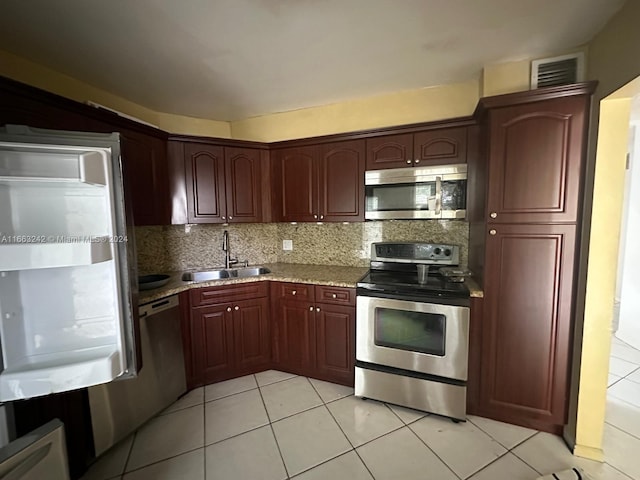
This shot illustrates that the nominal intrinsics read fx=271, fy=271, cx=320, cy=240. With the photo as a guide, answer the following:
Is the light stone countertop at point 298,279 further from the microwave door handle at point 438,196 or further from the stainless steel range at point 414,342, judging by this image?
the microwave door handle at point 438,196

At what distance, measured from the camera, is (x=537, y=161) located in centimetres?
167

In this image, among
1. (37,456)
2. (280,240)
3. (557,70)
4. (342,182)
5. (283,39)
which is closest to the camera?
(37,456)

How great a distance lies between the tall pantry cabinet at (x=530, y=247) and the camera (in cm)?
162

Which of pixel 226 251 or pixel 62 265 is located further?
pixel 226 251

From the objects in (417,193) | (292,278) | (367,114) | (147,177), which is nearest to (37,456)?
(292,278)

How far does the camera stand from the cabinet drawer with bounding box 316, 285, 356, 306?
2.19 meters

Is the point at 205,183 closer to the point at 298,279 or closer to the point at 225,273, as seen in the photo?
the point at 225,273

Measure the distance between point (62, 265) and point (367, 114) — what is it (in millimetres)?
2430

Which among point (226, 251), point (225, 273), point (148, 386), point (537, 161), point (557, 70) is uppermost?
point (557, 70)

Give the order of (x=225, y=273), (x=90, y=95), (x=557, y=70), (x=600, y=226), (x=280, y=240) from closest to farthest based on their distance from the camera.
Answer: (x=600, y=226)
(x=557, y=70)
(x=90, y=95)
(x=225, y=273)
(x=280, y=240)

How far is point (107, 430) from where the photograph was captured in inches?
65.4

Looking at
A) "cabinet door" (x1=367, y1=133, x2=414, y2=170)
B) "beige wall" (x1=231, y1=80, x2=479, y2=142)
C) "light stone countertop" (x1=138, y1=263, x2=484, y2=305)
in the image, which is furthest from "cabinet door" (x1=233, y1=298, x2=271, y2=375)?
"beige wall" (x1=231, y1=80, x2=479, y2=142)

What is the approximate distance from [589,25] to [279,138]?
237cm

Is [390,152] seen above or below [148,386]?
above
